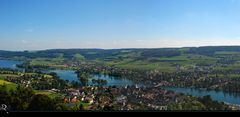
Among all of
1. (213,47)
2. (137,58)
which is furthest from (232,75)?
(137,58)

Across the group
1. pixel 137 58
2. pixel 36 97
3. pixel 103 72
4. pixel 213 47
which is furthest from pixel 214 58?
pixel 36 97
